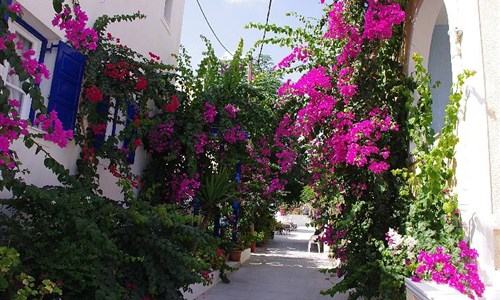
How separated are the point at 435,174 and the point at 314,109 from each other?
5.76ft

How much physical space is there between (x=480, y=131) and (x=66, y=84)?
3.84 metres

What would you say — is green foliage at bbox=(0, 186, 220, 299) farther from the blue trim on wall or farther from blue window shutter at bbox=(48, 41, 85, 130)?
the blue trim on wall

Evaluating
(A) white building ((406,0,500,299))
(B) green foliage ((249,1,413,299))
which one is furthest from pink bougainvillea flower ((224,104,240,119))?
(A) white building ((406,0,500,299))

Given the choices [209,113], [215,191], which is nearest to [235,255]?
[215,191]

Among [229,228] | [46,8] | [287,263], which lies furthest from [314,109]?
[287,263]

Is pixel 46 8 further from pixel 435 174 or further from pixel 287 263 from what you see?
pixel 287 263

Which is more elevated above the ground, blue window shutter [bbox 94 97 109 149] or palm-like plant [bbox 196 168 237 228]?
blue window shutter [bbox 94 97 109 149]

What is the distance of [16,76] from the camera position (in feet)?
12.6

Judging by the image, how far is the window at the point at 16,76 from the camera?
369cm

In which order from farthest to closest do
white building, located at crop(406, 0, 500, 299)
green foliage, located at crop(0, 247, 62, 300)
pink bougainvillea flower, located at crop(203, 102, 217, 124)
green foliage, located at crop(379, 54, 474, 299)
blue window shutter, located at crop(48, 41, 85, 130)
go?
pink bougainvillea flower, located at crop(203, 102, 217, 124)
blue window shutter, located at crop(48, 41, 85, 130)
green foliage, located at crop(379, 54, 474, 299)
white building, located at crop(406, 0, 500, 299)
green foliage, located at crop(0, 247, 62, 300)

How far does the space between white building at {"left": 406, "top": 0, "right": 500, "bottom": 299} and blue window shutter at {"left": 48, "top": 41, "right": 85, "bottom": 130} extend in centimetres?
363

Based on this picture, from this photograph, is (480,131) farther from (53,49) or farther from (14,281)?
(53,49)

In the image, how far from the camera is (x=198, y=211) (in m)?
7.02

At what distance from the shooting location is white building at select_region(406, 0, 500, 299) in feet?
10.2
